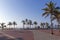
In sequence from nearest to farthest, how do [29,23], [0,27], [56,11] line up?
[56,11] < [0,27] < [29,23]

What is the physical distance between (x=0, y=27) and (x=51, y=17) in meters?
86.6

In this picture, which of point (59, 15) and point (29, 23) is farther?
point (29, 23)

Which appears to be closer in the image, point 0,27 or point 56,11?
point 56,11

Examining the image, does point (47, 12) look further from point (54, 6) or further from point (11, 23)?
point (11, 23)

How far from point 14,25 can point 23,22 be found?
34.7ft

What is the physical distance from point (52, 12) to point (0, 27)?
87.0 meters

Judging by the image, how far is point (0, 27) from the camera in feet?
389

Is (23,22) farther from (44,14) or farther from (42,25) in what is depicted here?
(44,14)

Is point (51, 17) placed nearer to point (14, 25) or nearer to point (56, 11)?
point (56, 11)

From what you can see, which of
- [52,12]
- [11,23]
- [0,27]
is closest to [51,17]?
[52,12]

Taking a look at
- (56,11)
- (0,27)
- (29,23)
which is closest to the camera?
(56,11)

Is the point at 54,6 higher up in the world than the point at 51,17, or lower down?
higher up

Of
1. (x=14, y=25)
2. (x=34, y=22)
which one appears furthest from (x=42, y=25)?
(x=14, y=25)

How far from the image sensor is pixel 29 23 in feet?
461
